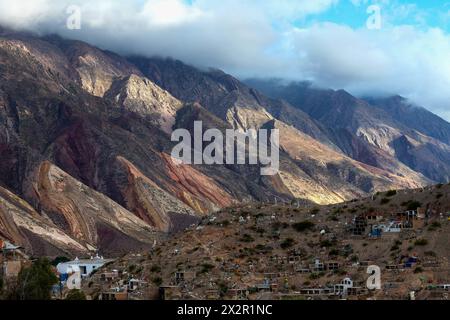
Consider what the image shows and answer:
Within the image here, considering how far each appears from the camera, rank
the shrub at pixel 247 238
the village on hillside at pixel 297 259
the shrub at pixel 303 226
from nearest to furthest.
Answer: the village on hillside at pixel 297 259, the shrub at pixel 247 238, the shrub at pixel 303 226

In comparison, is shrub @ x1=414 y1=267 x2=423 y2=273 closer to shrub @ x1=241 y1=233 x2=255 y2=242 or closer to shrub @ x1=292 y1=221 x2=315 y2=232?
shrub @ x1=292 y1=221 x2=315 y2=232

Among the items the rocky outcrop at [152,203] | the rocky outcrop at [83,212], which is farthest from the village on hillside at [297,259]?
the rocky outcrop at [152,203]

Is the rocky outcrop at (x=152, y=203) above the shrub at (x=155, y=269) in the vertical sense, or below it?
above

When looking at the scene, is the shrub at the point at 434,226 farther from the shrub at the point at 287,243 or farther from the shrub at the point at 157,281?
the shrub at the point at 157,281

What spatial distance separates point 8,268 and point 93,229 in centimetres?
8570

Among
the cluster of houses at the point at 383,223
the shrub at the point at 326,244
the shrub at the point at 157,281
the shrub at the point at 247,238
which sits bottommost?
the shrub at the point at 157,281

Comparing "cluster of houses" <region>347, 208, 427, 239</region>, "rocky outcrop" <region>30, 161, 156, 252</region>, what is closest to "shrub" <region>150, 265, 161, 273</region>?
"cluster of houses" <region>347, 208, 427, 239</region>

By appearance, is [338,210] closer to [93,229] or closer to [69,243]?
[69,243]

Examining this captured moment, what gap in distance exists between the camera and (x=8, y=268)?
77688 mm

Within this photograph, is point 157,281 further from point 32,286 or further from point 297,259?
point 32,286

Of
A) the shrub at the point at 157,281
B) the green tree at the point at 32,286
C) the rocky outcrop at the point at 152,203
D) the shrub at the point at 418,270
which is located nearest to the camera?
the green tree at the point at 32,286

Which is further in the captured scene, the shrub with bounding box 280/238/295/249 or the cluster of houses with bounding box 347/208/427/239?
the shrub with bounding box 280/238/295/249

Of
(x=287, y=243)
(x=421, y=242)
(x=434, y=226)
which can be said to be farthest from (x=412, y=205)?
(x=287, y=243)
